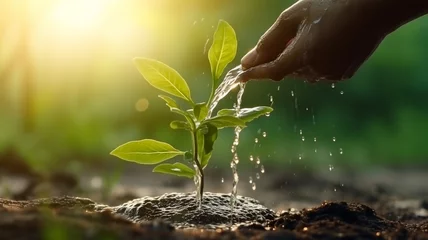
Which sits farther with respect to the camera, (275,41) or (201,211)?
(275,41)

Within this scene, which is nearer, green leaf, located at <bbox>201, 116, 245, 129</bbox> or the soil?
the soil

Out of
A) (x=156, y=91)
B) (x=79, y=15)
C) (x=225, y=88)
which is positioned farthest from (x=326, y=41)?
(x=156, y=91)

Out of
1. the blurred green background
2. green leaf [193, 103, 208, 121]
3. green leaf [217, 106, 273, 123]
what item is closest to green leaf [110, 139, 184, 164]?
green leaf [193, 103, 208, 121]

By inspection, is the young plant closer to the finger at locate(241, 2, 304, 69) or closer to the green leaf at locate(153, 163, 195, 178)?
the green leaf at locate(153, 163, 195, 178)

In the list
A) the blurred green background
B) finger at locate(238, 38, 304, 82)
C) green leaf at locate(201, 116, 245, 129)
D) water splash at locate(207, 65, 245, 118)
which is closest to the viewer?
green leaf at locate(201, 116, 245, 129)

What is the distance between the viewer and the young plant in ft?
7.30

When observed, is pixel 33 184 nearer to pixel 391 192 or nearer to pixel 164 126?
pixel 164 126

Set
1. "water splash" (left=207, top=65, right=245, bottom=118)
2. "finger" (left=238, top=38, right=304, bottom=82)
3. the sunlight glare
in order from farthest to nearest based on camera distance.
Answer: the sunlight glare < "water splash" (left=207, top=65, right=245, bottom=118) < "finger" (left=238, top=38, right=304, bottom=82)

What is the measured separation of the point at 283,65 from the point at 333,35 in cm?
21

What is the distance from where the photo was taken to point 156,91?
6.99m

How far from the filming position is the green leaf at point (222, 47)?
7.41ft

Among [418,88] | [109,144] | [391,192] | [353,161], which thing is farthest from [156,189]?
[418,88]

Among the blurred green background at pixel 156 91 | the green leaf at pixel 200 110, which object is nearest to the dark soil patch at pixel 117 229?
the green leaf at pixel 200 110

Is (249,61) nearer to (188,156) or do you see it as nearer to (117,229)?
(188,156)
